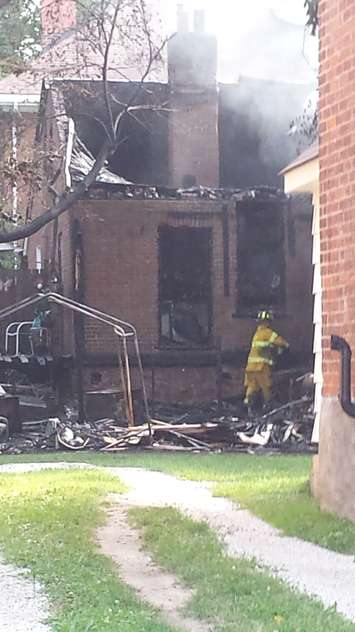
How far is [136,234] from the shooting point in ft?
73.4

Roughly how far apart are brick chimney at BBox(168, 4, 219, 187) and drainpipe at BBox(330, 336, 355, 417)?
1697 centimetres

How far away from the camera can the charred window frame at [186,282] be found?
22484 millimetres

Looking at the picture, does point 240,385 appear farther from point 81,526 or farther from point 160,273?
point 81,526

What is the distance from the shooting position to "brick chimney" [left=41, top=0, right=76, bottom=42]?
20.2 meters

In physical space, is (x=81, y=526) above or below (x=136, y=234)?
below

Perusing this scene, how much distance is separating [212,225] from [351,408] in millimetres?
14813

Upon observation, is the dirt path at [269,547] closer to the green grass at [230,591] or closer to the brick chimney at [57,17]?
the green grass at [230,591]

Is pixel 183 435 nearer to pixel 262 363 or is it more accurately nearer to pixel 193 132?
pixel 262 363

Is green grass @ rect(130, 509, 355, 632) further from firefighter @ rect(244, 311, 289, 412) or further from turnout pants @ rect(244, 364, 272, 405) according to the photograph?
turnout pants @ rect(244, 364, 272, 405)

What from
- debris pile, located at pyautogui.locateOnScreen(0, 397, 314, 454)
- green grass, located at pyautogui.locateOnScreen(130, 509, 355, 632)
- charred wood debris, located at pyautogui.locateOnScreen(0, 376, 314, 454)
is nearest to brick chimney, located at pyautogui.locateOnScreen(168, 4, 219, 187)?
charred wood debris, located at pyautogui.locateOnScreen(0, 376, 314, 454)

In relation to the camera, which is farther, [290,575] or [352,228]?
[352,228]

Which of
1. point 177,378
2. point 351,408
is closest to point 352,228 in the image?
point 351,408

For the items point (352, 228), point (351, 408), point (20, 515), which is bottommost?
point (20, 515)

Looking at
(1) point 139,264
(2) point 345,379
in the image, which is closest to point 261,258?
(1) point 139,264
